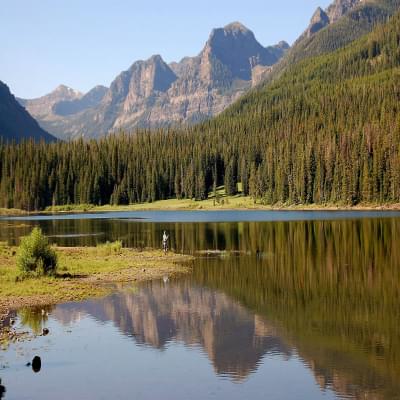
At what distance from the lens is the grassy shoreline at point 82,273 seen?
151 ft

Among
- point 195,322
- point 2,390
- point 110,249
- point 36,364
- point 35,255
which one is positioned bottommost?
point 2,390

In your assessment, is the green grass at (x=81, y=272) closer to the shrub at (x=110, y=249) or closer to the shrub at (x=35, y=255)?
the shrub at (x=110, y=249)

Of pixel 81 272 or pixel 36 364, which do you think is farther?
pixel 81 272

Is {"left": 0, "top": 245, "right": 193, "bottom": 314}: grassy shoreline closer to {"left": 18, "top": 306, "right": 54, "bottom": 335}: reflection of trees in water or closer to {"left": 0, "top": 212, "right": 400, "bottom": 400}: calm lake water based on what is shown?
{"left": 18, "top": 306, "right": 54, "bottom": 335}: reflection of trees in water

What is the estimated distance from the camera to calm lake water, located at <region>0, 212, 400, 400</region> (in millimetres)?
26297

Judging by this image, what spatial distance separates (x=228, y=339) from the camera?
33500 millimetres

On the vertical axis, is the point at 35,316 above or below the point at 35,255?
below

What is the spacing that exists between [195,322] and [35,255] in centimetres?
2234

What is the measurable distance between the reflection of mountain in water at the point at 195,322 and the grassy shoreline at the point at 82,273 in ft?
11.6

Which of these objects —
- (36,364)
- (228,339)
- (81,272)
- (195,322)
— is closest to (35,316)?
(195,322)

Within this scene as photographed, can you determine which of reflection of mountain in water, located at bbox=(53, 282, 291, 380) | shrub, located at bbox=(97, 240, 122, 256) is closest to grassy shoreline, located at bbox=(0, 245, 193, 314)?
shrub, located at bbox=(97, 240, 122, 256)

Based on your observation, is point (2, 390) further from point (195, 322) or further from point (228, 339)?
point (195, 322)

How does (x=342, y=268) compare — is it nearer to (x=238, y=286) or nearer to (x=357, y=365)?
(x=238, y=286)

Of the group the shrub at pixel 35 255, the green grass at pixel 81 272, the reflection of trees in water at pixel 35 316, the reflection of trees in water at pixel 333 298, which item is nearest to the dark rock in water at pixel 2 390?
the reflection of trees in water at pixel 35 316
